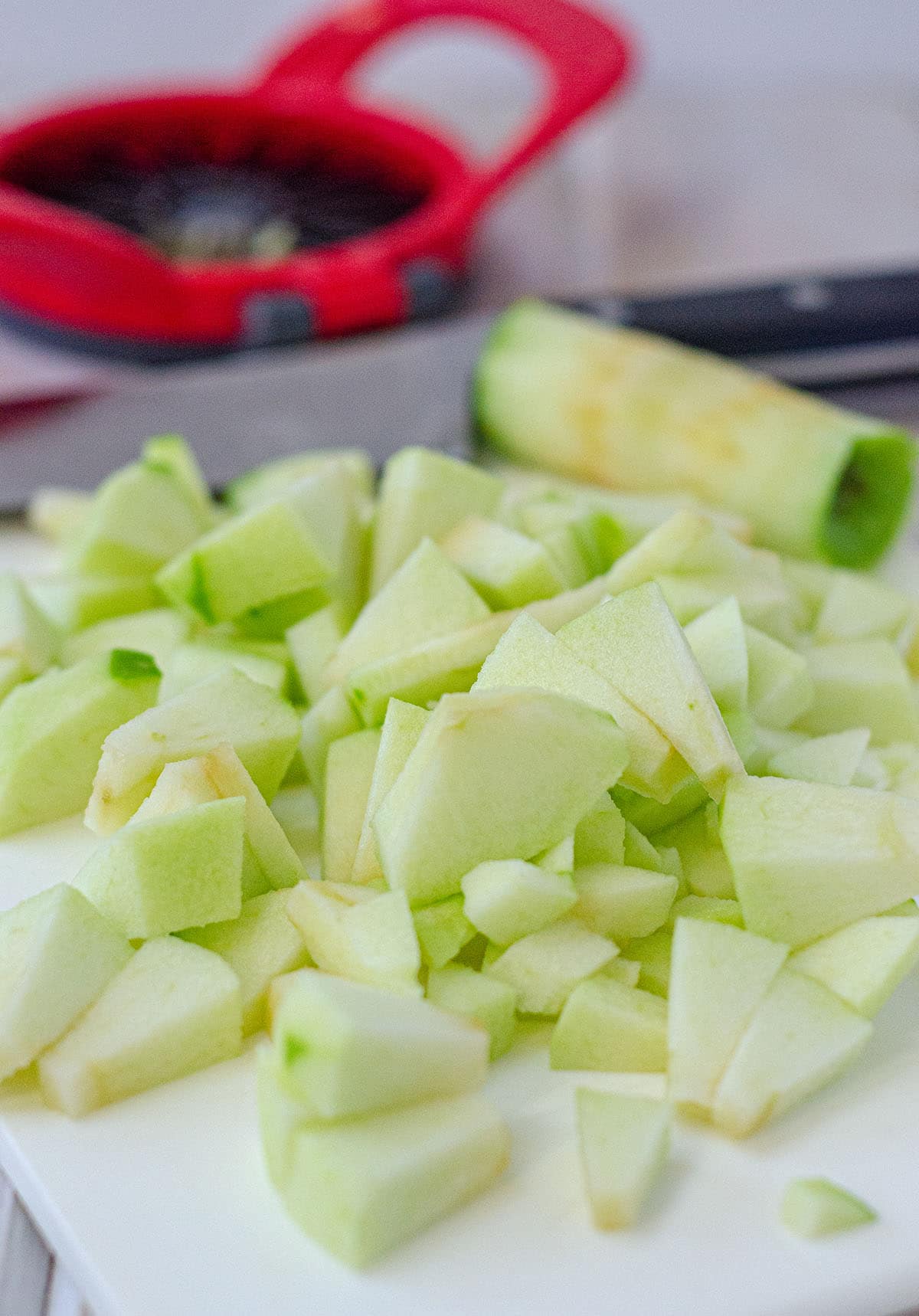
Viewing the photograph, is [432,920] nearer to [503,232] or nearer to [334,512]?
[334,512]

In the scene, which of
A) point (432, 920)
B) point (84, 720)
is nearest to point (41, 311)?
point (84, 720)

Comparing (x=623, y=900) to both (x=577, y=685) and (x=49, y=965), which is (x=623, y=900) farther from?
(x=49, y=965)


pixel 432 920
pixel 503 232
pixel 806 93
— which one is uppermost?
pixel 432 920

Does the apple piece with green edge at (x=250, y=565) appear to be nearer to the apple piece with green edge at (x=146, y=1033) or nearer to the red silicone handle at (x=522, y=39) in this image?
the apple piece with green edge at (x=146, y=1033)

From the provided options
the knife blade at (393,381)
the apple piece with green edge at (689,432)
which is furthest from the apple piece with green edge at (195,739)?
the apple piece with green edge at (689,432)

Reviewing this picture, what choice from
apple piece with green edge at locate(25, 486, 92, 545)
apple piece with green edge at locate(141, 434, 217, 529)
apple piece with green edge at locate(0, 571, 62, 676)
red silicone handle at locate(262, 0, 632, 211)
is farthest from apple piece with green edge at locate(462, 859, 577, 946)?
red silicone handle at locate(262, 0, 632, 211)

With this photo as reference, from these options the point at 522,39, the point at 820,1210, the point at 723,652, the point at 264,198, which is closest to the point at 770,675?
the point at 723,652
